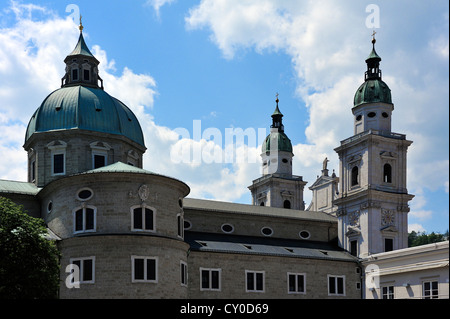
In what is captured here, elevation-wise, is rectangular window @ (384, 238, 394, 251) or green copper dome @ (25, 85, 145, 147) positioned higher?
green copper dome @ (25, 85, 145, 147)

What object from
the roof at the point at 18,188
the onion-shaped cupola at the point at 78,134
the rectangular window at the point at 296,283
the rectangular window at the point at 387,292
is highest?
the onion-shaped cupola at the point at 78,134

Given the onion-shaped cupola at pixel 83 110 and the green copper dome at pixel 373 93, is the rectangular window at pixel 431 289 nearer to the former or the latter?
the green copper dome at pixel 373 93

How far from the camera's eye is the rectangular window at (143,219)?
47.0m

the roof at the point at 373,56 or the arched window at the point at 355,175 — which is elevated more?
the roof at the point at 373,56

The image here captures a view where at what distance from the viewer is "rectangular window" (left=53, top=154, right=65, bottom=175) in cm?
5523

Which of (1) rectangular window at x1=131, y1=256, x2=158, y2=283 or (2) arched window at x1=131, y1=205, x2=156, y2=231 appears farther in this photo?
(2) arched window at x1=131, y1=205, x2=156, y2=231

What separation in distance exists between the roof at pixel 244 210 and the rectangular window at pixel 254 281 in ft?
24.4

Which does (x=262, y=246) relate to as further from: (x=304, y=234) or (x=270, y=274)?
(x=304, y=234)

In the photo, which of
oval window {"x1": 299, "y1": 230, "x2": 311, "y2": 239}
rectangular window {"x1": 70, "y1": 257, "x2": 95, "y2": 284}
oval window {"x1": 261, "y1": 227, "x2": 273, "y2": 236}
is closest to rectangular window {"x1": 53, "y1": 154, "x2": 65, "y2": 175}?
rectangular window {"x1": 70, "y1": 257, "x2": 95, "y2": 284}

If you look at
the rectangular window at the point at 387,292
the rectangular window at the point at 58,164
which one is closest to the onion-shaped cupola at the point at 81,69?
the rectangular window at the point at 58,164

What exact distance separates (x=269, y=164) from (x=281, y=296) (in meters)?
29.8

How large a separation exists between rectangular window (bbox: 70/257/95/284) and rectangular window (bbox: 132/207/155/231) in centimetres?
399

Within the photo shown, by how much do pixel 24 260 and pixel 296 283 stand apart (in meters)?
27.4

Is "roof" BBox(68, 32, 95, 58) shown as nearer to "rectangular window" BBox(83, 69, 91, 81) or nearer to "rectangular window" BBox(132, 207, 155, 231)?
"rectangular window" BBox(83, 69, 91, 81)
